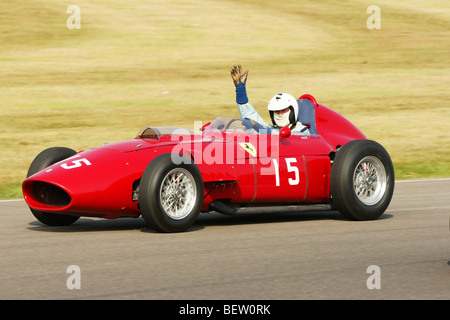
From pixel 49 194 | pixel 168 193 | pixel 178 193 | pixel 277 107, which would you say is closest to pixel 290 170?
pixel 277 107

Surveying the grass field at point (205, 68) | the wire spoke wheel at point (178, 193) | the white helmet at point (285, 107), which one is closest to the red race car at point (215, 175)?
the wire spoke wheel at point (178, 193)

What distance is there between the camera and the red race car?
7465 mm

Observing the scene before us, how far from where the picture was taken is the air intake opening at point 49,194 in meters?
7.79

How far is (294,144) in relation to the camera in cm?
856

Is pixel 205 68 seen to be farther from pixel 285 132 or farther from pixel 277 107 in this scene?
pixel 285 132

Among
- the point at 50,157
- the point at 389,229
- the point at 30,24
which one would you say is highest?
the point at 30,24

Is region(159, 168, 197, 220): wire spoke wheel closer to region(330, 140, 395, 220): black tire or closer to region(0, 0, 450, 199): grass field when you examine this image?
region(330, 140, 395, 220): black tire

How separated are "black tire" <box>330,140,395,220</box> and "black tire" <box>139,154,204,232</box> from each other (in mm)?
1568

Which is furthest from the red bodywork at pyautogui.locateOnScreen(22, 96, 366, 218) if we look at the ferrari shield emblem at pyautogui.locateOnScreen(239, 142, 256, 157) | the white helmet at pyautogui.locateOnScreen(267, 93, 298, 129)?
the white helmet at pyautogui.locateOnScreen(267, 93, 298, 129)

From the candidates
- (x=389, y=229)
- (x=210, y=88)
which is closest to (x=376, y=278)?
(x=389, y=229)

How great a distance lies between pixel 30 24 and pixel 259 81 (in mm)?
10194

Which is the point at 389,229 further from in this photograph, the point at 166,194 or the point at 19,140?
the point at 19,140

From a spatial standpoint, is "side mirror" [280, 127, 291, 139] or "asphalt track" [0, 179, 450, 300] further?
"side mirror" [280, 127, 291, 139]

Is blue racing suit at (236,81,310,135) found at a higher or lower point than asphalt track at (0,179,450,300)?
higher
